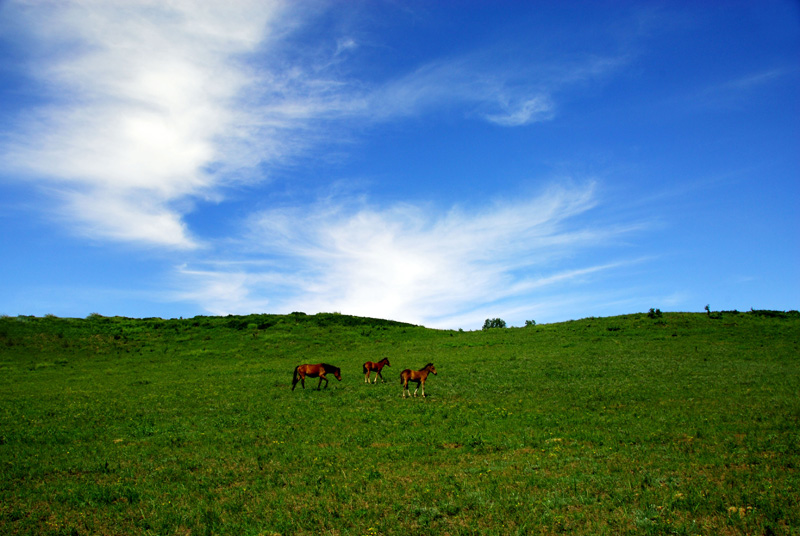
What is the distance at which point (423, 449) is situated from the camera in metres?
16.5

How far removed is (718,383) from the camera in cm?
2900

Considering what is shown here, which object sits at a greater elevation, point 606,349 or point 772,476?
point 606,349

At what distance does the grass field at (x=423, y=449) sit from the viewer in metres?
10.7

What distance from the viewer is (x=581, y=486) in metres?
12.1

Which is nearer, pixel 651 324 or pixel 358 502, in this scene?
pixel 358 502

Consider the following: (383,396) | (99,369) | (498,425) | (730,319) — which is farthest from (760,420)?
(99,369)

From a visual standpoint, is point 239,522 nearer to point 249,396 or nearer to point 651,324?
point 249,396

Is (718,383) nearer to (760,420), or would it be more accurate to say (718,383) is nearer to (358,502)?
(760,420)

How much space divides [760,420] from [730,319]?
4657 centimetres

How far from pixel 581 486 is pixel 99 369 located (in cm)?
4788

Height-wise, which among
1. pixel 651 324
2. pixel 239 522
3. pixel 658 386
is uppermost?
pixel 651 324

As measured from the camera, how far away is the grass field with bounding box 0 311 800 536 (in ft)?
35.1

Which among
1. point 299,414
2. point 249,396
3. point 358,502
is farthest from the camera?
point 249,396

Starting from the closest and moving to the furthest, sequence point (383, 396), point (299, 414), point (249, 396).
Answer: point (299, 414) < point (383, 396) < point (249, 396)
